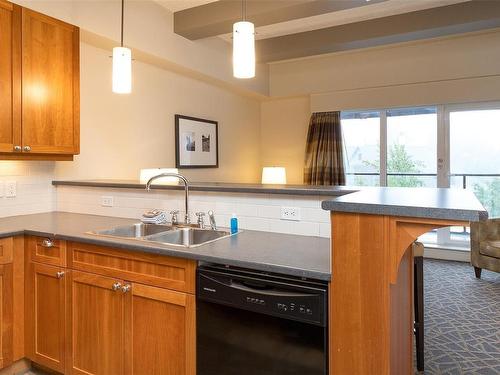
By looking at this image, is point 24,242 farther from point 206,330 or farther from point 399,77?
point 399,77

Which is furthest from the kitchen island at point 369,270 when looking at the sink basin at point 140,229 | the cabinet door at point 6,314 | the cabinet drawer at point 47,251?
the cabinet door at point 6,314

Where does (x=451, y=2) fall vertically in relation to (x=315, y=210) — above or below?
above

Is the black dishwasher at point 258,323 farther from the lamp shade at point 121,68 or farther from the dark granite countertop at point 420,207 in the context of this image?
the lamp shade at point 121,68

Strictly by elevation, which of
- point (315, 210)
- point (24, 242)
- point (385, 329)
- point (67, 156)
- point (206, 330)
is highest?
point (67, 156)

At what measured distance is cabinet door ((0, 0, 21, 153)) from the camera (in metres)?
2.25

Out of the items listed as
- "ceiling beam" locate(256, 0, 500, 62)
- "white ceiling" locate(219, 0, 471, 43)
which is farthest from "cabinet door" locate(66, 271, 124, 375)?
"ceiling beam" locate(256, 0, 500, 62)

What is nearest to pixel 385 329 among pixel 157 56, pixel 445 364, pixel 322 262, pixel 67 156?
pixel 322 262

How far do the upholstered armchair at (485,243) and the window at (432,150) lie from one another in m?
0.98

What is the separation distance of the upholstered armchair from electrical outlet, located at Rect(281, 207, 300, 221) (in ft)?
8.71

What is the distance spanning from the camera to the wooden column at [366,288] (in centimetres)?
125

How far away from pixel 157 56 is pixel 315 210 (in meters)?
2.55

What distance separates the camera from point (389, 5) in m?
3.89

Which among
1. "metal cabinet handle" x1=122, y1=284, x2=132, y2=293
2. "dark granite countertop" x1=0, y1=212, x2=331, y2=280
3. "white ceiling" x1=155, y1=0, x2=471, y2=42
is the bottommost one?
"metal cabinet handle" x1=122, y1=284, x2=132, y2=293

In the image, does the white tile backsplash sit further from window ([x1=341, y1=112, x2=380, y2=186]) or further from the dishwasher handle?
window ([x1=341, y1=112, x2=380, y2=186])
